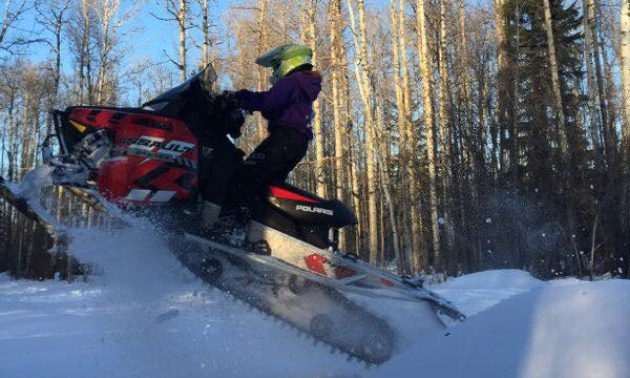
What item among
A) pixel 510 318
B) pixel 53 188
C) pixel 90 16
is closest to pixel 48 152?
pixel 53 188

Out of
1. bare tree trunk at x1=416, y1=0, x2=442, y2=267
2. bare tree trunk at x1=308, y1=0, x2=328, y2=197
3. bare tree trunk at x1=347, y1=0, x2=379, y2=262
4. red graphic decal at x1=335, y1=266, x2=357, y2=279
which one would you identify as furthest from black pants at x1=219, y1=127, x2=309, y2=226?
bare tree trunk at x1=308, y1=0, x2=328, y2=197

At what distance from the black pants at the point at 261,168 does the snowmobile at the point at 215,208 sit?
0.25ft

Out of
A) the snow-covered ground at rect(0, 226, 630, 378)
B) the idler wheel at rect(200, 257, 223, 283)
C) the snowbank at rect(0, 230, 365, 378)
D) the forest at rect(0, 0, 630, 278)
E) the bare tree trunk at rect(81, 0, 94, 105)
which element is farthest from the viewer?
the bare tree trunk at rect(81, 0, 94, 105)

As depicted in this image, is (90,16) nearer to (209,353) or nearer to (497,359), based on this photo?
(209,353)

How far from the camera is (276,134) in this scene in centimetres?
364

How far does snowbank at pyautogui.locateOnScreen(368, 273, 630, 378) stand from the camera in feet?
5.12

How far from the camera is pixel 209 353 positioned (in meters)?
3.68

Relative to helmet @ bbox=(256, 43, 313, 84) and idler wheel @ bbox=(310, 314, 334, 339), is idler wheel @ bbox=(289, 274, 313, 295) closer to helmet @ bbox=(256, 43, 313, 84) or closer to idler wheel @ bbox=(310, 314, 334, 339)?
idler wheel @ bbox=(310, 314, 334, 339)

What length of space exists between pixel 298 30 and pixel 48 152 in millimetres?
19179

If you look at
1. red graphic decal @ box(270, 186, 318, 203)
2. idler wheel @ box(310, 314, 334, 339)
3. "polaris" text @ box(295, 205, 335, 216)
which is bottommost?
idler wheel @ box(310, 314, 334, 339)

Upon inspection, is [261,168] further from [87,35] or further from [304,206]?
[87,35]

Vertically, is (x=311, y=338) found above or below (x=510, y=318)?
below

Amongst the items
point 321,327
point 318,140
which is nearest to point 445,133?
point 318,140

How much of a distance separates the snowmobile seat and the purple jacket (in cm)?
45
